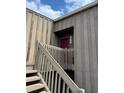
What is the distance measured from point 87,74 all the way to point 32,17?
8.09ft

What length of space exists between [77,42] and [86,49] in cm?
43

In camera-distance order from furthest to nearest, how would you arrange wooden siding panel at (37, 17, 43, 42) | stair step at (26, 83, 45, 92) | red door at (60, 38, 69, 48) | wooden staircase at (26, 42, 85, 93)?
1. red door at (60, 38, 69, 48)
2. wooden siding panel at (37, 17, 43, 42)
3. wooden staircase at (26, 42, 85, 93)
4. stair step at (26, 83, 45, 92)

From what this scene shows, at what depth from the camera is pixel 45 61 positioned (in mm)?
2738

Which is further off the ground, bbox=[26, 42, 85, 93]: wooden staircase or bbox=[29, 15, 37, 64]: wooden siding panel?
bbox=[29, 15, 37, 64]: wooden siding panel

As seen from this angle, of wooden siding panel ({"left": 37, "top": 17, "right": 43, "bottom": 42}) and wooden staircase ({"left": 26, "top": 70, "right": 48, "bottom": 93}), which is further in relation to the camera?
wooden siding panel ({"left": 37, "top": 17, "right": 43, "bottom": 42})

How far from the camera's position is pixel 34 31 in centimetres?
370

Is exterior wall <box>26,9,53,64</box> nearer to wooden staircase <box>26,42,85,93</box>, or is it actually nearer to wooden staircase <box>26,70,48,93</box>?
wooden staircase <box>26,42,85,93</box>

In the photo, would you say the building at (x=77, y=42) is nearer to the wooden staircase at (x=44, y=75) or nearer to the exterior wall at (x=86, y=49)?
the exterior wall at (x=86, y=49)

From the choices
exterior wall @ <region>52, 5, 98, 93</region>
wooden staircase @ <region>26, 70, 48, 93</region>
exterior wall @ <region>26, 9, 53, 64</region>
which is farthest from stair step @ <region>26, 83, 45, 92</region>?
exterior wall @ <region>52, 5, 98, 93</region>

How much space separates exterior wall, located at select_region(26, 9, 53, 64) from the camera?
11.4ft

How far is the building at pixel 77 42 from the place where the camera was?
3314 millimetres

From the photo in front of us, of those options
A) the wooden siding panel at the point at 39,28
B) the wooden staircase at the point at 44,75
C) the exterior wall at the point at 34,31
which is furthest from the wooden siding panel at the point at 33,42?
the wooden staircase at the point at 44,75

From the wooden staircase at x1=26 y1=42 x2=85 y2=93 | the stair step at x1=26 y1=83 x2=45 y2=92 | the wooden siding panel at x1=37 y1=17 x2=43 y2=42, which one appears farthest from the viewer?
the wooden siding panel at x1=37 y1=17 x2=43 y2=42
